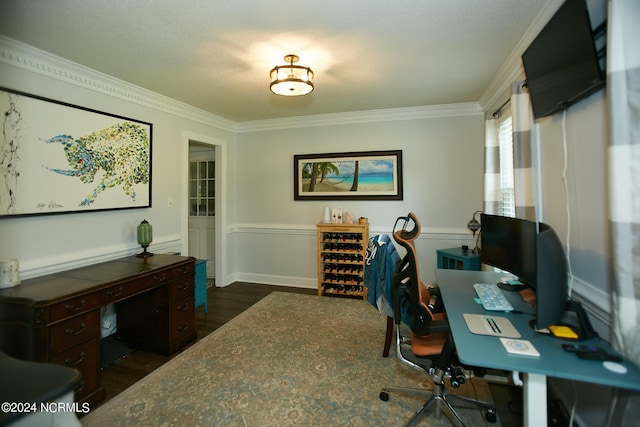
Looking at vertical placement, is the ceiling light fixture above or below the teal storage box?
above

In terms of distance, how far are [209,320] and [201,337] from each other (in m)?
0.41

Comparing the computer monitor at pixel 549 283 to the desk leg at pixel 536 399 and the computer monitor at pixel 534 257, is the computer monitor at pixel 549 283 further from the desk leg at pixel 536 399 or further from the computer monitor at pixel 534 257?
the desk leg at pixel 536 399

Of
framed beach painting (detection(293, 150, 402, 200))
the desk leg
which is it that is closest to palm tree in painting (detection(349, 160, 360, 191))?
framed beach painting (detection(293, 150, 402, 200))

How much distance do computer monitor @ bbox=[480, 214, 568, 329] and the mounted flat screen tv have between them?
28.3 inches

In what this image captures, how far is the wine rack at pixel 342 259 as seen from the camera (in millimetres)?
3922

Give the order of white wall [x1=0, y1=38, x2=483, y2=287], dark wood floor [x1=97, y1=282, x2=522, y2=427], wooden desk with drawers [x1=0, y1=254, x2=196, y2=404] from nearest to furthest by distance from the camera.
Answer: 1. wooden desk with drawers [x1=0, y1=254, x2=196, y2=404]
2. dark wood floor [x1=97, y1=282, x2=522, y2=427]
3. white wall [x1=0, y1=38, x2=483, y2=287]

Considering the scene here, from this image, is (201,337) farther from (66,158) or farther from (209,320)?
(66,158)

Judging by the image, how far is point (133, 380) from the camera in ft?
7.26

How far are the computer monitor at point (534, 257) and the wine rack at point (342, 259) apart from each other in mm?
1850

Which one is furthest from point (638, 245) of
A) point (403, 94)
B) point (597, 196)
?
point (403, 94)

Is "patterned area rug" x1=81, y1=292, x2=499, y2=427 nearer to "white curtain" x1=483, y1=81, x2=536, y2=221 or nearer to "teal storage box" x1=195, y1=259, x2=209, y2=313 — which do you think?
"teal storage box" x1=195, y1=259, x2=209, y2=313

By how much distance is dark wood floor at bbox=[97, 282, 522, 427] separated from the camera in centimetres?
196

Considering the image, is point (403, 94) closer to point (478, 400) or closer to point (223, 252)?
point (478, 400)

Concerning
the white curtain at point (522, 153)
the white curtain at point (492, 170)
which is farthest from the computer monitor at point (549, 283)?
the white curtain at point (492, 170)
